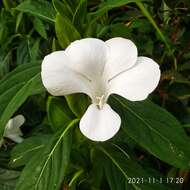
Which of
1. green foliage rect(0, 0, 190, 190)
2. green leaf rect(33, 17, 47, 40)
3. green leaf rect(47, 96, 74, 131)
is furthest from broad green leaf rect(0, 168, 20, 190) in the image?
green leaf rect(33, 17, 47, 40)

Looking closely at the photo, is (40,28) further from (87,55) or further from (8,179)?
(87,55)

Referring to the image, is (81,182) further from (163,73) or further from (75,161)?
(163,73)

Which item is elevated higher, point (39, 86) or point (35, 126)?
point (39, 86)

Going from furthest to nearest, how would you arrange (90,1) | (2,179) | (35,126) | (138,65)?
(90,1), (35,126), (2,179), (138,65)

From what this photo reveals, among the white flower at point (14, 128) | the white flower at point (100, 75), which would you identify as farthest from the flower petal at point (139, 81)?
the white flower at point (14, 128)

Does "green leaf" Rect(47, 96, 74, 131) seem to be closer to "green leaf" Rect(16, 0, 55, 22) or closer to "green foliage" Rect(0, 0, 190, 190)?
"green foliage" Rect(0, 0, 190, 190)

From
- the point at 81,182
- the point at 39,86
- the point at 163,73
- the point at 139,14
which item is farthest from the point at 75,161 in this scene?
the point at 139,14
